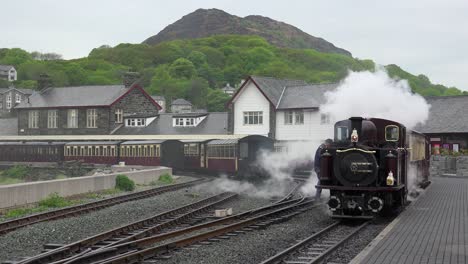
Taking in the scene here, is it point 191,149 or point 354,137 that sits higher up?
point 354,137

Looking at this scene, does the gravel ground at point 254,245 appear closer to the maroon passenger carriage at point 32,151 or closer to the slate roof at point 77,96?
the maroon passenger carriage at point 32,151

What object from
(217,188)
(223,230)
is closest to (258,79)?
(217,188)

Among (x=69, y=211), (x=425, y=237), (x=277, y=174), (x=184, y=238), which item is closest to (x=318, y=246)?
(x=425, y=237)

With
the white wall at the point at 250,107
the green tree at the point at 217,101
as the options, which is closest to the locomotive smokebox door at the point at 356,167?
the white wall at the point at 250,107

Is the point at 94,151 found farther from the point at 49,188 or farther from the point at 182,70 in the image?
the point at 182,70

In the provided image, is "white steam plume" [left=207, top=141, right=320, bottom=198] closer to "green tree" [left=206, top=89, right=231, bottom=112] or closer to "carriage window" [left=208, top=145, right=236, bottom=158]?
"carriage window" [left=208, top=145, right=236, bottom=158]

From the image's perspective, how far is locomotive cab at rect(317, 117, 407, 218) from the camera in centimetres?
1480

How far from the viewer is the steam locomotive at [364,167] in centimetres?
1480

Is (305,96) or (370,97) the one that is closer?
(370,97)

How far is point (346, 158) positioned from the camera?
49.1ft

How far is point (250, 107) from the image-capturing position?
4934 centimetres

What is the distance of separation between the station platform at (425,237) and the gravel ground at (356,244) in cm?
42

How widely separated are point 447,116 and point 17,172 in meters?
35.4

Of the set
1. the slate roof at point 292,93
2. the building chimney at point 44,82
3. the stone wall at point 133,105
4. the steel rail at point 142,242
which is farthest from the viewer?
the building chimney at point 44,82
